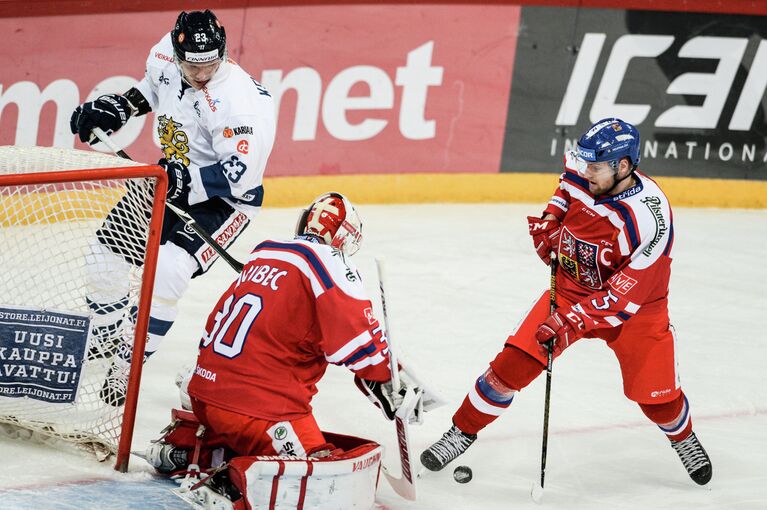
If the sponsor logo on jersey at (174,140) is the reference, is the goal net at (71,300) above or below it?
below

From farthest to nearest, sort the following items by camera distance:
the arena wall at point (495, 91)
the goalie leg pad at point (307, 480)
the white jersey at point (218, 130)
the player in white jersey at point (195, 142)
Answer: the arena wall at point (495, 91), the white jersey at point (218, 130), the player in white jersey at point (195, 142), the goalie leg pad at point (307, 480)

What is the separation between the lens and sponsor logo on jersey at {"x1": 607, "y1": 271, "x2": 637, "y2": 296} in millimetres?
3602

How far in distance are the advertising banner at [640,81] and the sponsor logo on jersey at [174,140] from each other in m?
3.35

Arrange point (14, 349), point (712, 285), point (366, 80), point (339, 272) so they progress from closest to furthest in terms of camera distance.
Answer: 1. point (339, 272)
2. point (14, 349)
3. point (712, 285)
4. point (366, 80)

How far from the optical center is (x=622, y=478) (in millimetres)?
3922

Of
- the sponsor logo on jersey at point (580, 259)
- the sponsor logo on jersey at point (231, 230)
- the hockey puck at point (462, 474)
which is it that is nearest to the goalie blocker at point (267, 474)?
the hockey puck at point (462, 474)

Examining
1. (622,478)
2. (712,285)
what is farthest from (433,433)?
(712,285)

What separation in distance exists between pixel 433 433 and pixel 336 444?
689 millimetres

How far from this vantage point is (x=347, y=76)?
6746 mm

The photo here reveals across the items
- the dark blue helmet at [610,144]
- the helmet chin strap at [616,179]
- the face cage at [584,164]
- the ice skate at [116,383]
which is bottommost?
the ice skate at [116,383]

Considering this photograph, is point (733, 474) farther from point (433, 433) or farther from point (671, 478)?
point (433, 433)

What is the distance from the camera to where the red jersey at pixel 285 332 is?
3186 millimetres

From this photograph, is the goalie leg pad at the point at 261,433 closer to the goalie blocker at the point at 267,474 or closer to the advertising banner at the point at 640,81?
the goalie blocker at the point at 267,474

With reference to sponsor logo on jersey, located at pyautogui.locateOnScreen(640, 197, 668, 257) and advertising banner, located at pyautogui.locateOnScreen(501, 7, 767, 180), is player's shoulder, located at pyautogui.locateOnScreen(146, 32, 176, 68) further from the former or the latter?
advertising banner, located at pyautogui.locateOnScreen(501, 7, 767, 180)
